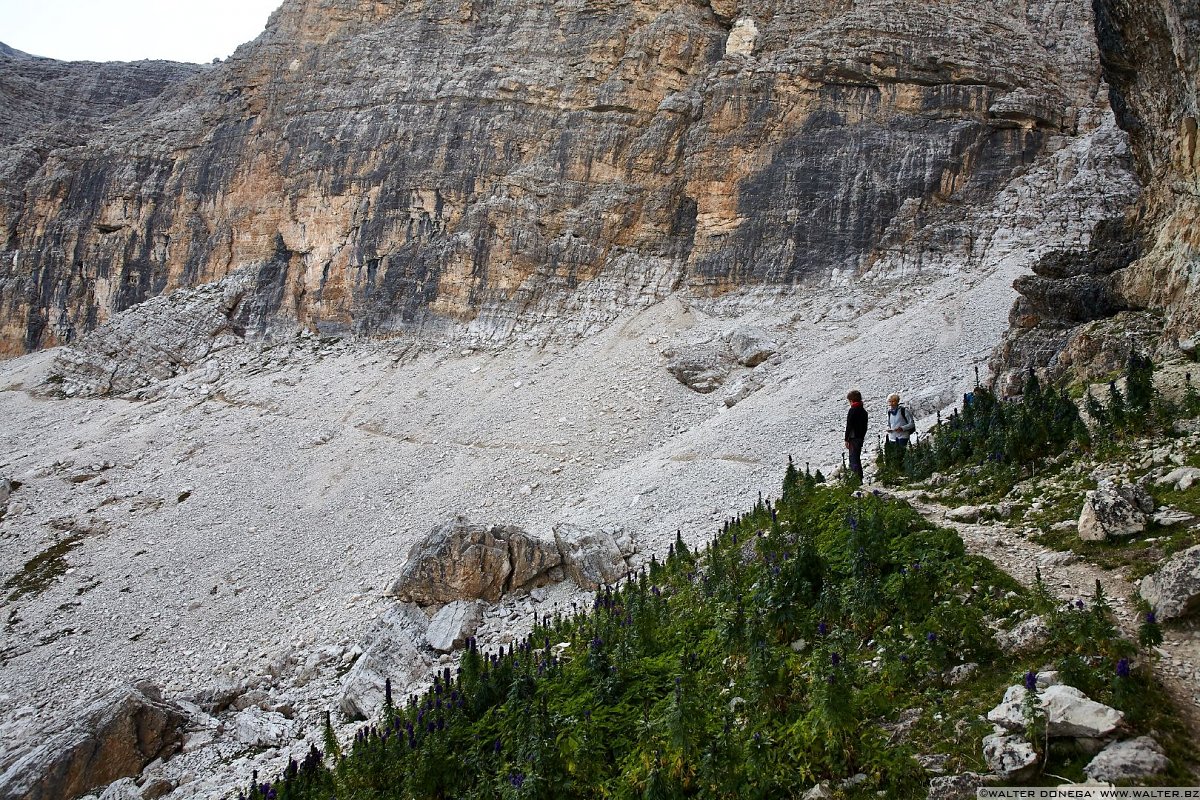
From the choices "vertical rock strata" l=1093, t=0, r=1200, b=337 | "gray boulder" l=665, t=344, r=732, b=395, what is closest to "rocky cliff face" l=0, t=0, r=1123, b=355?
"gray boulder" l=665, t=344, r=732, b=395

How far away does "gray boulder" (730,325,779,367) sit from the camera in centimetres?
3494

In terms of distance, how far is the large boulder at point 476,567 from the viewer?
56.7 feet

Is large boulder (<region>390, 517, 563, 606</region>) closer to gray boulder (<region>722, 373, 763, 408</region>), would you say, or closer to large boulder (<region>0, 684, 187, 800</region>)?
large boulder (<region>0, 684, 187, 800</region>)

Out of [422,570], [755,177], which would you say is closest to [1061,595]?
[422,570]

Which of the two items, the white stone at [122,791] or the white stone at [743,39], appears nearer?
the white stone at [122,791]

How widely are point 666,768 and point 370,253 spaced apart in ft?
158

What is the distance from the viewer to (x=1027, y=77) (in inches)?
1738

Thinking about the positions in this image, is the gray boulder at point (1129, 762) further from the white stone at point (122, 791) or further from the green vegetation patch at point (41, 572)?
the green vegetation patch at point (41, 572)

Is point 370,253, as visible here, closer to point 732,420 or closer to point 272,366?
point 272,366

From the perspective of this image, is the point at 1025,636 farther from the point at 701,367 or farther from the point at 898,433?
the point at 701,367

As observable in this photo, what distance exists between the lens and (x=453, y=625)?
53.4 feet

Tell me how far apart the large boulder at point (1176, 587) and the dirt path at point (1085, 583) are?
0.40 ft

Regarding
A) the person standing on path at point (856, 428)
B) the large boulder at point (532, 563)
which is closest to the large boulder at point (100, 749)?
the large boulder at point (532, 563)

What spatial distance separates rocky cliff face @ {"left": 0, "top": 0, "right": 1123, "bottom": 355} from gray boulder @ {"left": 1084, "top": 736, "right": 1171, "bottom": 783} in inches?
1485
